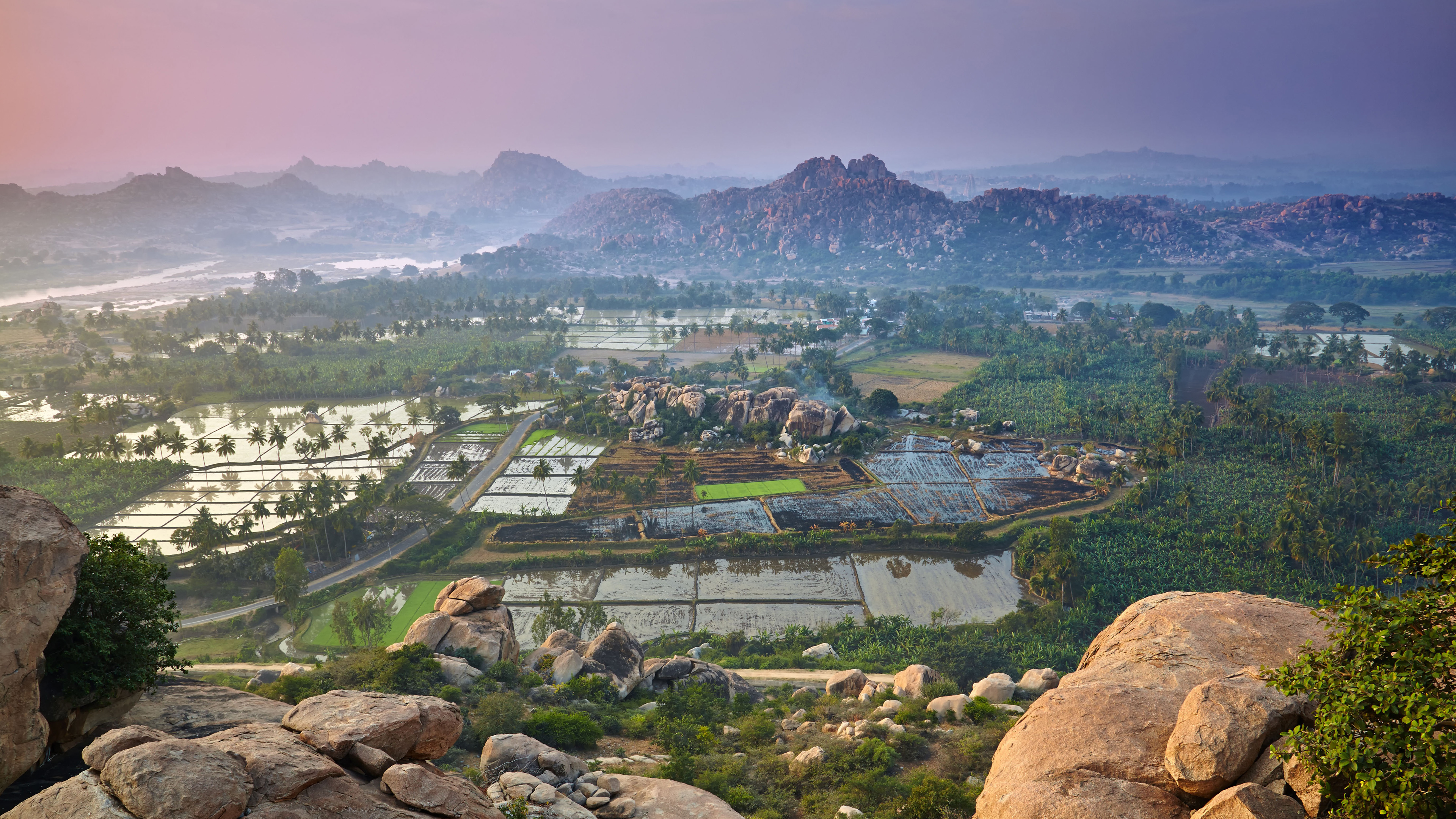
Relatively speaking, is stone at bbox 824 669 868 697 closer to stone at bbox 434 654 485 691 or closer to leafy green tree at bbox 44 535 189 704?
stone at bbox 434 654 485 691

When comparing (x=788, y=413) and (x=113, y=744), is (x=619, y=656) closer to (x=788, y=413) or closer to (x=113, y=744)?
(x=113, y=744)

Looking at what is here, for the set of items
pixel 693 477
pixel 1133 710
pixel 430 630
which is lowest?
pixel 693 477

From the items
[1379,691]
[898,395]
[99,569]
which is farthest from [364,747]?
[898,395]

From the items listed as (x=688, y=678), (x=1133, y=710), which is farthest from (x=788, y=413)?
(x=1133, y=710)

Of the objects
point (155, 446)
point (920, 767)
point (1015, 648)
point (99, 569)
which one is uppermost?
point (99, 569)

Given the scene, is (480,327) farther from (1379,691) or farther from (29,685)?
(1379,691)

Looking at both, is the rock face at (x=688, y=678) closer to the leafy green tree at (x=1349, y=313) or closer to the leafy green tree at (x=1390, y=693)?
the leafy green tree at (x=1390, y=693)

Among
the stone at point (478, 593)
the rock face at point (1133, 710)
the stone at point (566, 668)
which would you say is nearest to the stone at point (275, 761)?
the rock face at point (1133, 710)
